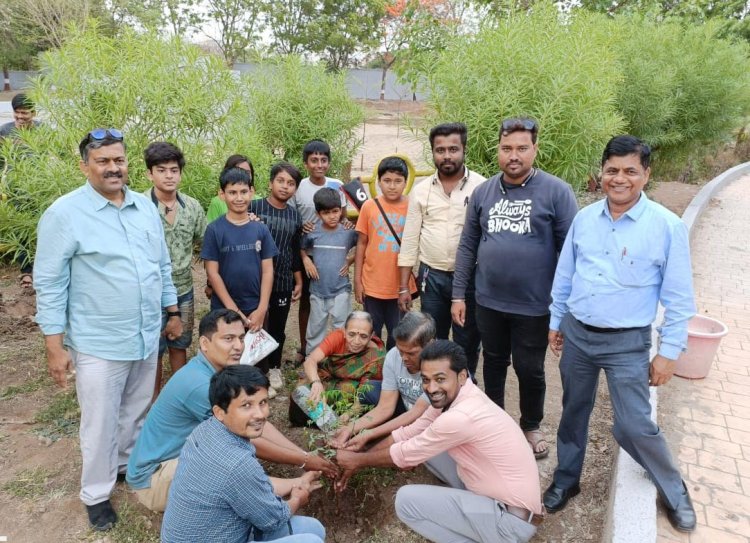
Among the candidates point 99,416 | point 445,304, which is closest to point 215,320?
point 99,416

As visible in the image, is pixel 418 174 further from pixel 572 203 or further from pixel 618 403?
pixel 618 403

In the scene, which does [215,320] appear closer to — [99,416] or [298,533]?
[99,416]

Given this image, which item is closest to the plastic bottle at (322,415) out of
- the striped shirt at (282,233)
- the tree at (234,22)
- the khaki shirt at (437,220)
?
the striped shirt at (282,233)

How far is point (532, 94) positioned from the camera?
196 inches

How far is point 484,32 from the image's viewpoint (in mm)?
5535

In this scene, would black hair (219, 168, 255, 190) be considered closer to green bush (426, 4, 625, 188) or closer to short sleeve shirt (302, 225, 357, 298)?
short sleeve shirt (302, 225, 357, 298)

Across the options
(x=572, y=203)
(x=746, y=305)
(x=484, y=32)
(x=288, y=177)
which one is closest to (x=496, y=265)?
(x=572, y=203)

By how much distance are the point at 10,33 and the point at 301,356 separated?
28.1m

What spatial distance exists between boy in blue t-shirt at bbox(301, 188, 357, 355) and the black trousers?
1.20 meters

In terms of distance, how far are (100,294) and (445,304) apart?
2.16m

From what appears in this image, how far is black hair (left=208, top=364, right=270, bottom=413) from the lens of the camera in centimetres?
217

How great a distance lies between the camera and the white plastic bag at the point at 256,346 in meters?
3.64

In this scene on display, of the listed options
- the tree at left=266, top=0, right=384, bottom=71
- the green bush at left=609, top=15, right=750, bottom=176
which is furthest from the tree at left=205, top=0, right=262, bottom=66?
the green bush at left=609, top=15, right=750, bottom=176

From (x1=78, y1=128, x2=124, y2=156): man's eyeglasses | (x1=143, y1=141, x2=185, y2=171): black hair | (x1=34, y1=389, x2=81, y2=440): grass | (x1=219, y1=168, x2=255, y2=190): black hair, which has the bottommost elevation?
(x1=34, y1=389, x2=81, y2=440): grass
